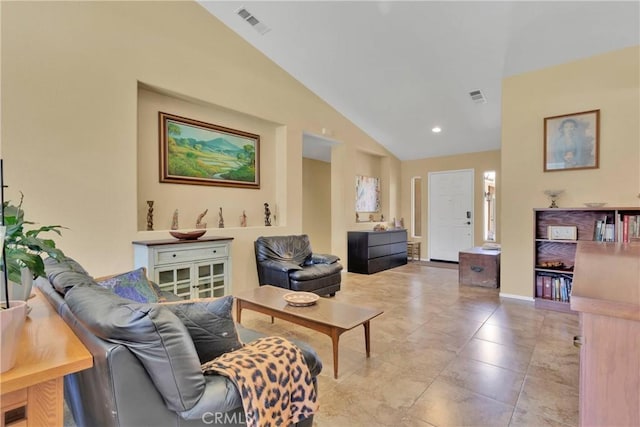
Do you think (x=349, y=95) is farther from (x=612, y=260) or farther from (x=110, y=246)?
(x=612, y=260)

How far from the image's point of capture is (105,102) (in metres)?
3.02

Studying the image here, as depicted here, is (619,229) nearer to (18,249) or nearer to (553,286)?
(553,286)

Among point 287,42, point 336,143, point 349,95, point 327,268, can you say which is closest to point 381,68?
point 349,95

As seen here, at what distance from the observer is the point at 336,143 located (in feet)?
19.2

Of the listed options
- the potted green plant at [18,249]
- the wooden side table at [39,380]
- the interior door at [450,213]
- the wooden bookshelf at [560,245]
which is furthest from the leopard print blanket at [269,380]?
the interior door at [450,213]

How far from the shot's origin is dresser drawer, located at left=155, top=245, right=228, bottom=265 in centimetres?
317

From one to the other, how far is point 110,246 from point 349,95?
12.9 feet

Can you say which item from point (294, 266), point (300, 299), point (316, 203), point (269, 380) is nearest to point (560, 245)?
point (294, 266)

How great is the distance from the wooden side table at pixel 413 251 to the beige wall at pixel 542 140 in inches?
125

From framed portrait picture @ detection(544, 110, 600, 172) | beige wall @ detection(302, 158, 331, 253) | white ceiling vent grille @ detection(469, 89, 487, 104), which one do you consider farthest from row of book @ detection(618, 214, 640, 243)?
beige wall @ detection(302, 158, 331, 253)

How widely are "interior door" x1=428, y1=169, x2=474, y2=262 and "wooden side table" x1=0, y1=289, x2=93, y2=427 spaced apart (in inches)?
277

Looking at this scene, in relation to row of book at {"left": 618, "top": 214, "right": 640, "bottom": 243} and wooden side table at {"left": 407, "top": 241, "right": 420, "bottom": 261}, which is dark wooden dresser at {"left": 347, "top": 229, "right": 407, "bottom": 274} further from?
row of book at {"left": 618, "top": 214, "right": 640, "bottom": 243}

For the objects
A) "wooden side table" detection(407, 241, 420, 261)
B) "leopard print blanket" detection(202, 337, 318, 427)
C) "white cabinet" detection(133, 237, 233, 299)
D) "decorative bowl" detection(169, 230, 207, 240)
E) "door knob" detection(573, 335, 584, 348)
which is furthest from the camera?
"wooden side table" detection(407, 241, 420, 261)

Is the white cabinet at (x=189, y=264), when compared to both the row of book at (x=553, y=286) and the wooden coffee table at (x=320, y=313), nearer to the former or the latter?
the wooden coffee table at (x=320, y=313)
